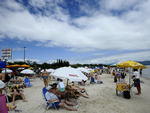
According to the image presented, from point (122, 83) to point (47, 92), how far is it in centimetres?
473

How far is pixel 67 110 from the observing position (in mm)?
5980

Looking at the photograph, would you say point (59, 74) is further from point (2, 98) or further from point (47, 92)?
point (2, 98)

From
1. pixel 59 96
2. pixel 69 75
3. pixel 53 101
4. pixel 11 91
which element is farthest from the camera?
pixel 11 91

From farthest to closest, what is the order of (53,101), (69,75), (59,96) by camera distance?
(59,96)
(69,75)
(53,101)

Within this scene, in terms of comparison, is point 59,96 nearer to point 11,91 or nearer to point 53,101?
point 53,101

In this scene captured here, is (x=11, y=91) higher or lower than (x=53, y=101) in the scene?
lower

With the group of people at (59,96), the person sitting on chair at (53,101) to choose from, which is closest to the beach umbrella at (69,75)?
the group of people at (59,96)

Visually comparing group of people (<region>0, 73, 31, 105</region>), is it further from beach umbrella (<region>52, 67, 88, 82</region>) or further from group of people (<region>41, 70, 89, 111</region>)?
beach umbrella (<region>52, 67, 88, 82</region>)

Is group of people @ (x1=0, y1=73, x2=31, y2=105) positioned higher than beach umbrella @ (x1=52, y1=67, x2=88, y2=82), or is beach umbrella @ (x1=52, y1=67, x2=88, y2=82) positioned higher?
beach umbrella @ (x1=52, y1=67, x2=88, y2=82)

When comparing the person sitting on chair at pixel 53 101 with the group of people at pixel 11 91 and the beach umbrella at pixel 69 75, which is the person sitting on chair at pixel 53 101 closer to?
the beach umbrella at pixel 69 75

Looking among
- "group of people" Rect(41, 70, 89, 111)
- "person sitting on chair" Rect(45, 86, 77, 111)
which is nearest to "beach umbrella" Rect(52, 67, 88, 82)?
"group of people" Rect(41, 70, 89, 111)

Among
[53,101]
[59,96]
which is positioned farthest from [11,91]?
[53,101]

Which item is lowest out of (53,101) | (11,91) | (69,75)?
(11,91)

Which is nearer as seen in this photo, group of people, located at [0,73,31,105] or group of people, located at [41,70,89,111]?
group of people, located at [41,70,89,111]
